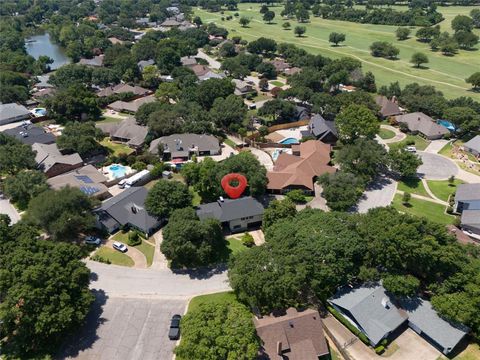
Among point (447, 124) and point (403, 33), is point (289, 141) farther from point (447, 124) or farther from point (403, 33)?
point (403, 33)

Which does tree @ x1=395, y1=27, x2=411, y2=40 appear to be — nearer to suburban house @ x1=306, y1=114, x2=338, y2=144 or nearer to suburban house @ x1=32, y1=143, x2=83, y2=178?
suburban house @ x1=306, y1=114, x2=338, y2=144

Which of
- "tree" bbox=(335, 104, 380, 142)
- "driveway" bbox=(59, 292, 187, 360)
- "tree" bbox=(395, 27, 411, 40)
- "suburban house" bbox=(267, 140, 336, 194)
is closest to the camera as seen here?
"driveway" bbox=(59, 292, 187, 360)

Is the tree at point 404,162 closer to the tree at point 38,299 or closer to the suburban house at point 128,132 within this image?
the suburban house at point 128,132

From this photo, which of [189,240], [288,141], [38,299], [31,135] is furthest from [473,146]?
[31,135]

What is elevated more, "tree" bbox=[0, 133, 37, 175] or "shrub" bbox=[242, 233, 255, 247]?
"tree" bbox=[0, 133, 37, 175]

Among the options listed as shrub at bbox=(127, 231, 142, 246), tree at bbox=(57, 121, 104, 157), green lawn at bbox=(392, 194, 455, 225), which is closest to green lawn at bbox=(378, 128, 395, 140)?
green lawn at bbox=(392, 194, 455, 225)

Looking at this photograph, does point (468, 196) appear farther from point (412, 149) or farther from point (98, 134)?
point (98, 134)
